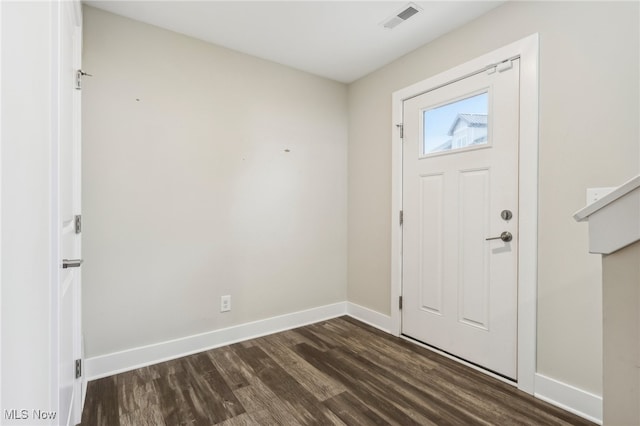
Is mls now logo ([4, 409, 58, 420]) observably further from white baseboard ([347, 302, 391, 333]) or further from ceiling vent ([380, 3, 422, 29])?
ceiling vent ([380, 3, 422, 29])

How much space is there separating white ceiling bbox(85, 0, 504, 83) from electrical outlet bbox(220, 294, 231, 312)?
6.76 feet

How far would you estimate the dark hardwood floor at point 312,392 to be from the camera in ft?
5.33

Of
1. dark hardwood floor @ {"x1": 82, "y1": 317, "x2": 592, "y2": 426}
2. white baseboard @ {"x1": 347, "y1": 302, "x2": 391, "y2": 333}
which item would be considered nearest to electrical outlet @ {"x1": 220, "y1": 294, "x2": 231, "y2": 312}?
dark hardwood floor @ {"x1": 82, "y1": 317, "x2": 592, "y2": 426}

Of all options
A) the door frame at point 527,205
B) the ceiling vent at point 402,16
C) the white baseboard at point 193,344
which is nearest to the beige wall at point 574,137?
the door frame at point 527,205

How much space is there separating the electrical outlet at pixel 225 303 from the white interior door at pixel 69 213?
979 mm

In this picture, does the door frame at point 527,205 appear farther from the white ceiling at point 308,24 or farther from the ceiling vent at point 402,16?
the ceiling vent at point 402,16

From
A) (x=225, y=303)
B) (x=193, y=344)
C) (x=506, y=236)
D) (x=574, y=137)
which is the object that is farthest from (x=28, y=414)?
(x=574, y=137)

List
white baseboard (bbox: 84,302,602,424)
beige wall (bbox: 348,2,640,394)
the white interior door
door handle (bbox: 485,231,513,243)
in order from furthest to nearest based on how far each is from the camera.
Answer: door handle (bbox: 485,231,513,243) → white baseboard (bbox: 84,302,602,424) → beige wall (bbox: 348,2,640,394) → the white interior door

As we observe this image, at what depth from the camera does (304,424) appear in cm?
158

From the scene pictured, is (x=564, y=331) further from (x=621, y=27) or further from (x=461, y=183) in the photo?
(x=621, y=27)

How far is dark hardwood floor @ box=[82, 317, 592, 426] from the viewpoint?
1626mm

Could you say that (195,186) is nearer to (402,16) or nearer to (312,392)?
(312,392)

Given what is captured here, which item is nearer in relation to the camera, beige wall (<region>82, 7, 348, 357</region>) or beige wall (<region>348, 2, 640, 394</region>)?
beige wall (<region>348, 2, 640, 394</region>)

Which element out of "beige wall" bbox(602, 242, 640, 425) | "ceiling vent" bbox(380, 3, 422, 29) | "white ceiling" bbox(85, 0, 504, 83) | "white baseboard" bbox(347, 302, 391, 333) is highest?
"white ceiling" bbox(85, 0, 504, 83)
